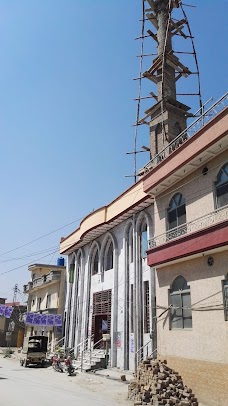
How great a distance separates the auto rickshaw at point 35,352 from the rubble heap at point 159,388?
48.2 ft

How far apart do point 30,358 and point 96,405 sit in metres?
15.5

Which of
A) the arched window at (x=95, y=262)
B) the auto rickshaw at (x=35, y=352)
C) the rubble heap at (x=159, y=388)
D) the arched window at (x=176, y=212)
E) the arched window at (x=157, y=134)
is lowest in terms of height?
the auto rickshaw at (x=35, y=352)

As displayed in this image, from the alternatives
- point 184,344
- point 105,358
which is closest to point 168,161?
point 184,344

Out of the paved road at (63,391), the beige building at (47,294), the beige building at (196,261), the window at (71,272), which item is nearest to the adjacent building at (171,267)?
the beige building at (196,261)

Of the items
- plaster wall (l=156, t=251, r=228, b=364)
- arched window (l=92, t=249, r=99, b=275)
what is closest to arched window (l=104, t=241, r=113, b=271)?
arched window (l=92, t=249, r=99, b=275)

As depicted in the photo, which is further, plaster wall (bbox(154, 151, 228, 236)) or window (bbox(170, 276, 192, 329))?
window (bbox(170, 276, 192, 329))

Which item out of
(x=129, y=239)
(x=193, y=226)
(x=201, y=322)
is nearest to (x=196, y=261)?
(x=193, y=226)

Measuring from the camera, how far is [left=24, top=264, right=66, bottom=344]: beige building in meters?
33.1

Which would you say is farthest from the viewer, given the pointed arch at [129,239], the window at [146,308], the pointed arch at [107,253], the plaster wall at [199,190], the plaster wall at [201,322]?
the pointed arch at [107,253]

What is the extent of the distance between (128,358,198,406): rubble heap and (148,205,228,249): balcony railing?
530 cm

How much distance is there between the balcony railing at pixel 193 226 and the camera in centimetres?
1281

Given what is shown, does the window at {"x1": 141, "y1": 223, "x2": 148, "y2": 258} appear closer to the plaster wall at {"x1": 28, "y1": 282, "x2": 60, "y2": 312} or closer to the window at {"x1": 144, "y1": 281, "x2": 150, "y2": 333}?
the window at {"x1": 144, "y1": 281, "x2": 150, "y2": 333}

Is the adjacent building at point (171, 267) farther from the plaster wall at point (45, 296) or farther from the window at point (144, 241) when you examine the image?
the plaster wall at point (45, 296)

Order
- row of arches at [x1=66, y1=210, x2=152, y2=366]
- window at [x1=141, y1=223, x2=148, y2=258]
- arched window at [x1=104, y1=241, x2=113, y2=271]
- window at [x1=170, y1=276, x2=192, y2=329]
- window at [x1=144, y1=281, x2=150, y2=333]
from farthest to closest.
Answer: arched window at [x1=104, y1=241, x2=113, y2=271] → row of arches at [x1=66, y1=210, x2=152, y2=366] → window at [x1=141, y1=223, x2=148, y2=258] → window at [x1=144, y1=281, x2=150, y2=333] → window at [x1=170, y1=276, x2=192, y2=329]
